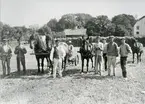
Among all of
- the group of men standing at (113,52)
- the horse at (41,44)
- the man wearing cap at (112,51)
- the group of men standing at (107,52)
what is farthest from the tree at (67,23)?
the man wearing cap at (112,51)

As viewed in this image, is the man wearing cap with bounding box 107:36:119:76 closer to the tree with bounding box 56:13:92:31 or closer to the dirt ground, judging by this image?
the dirt ground

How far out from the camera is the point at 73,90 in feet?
30.1

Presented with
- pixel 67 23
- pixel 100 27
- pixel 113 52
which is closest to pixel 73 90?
pixel 113 52

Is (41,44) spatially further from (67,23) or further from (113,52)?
(67,23)

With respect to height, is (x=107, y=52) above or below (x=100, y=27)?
below

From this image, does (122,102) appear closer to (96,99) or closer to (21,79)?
(96,99)

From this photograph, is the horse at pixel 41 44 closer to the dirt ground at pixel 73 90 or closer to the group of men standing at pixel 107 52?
the group of men standing at pixel 107 52

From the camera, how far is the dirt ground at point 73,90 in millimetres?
8008

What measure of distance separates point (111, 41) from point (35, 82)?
3.98 metres

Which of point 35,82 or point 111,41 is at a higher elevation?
point 111,41

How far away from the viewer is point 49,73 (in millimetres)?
12898

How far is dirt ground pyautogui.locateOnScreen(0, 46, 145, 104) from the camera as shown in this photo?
8.01 meters

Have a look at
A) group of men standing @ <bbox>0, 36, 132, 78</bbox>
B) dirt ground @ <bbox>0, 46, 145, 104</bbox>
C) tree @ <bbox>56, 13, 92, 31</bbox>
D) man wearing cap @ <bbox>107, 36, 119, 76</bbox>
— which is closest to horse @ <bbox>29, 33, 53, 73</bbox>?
group of men standing @ <bbox>0, 36, 132, 78</bbox>

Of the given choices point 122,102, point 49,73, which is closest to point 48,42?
point 49,73
